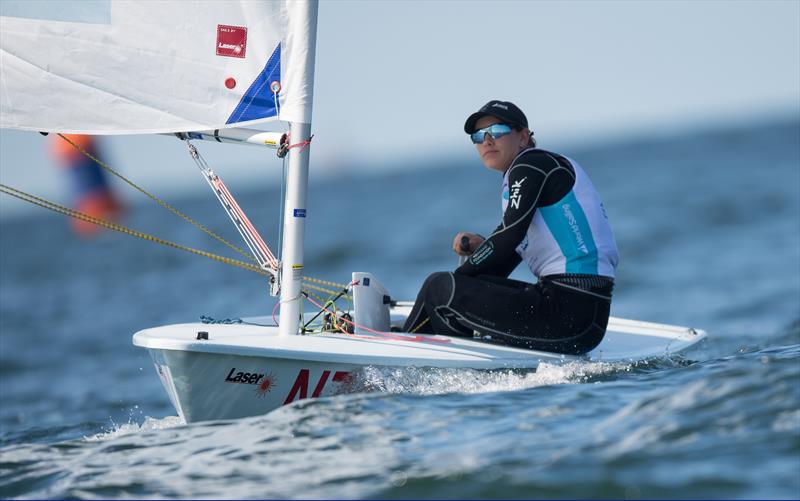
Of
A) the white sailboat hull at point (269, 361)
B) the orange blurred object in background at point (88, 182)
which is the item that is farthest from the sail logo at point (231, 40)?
the orange blurred object in background at point (88, 182)

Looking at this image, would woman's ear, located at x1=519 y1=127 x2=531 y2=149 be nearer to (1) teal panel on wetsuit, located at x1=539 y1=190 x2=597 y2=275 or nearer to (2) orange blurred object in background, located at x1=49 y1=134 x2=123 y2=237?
(1) teal panel on wetsuit, located at x1=539 y1=190 x2=597 y2=275

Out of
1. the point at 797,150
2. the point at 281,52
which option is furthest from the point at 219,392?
the point at 797,150

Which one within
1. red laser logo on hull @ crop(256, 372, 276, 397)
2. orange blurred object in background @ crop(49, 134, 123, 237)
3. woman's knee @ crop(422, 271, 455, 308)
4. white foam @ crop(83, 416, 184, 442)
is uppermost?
orange blurred object in background @ crop(49, 134, 123, 237)

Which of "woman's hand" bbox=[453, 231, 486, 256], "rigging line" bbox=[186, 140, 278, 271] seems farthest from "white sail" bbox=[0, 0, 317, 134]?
"woman's hand" bbox=[453, 231, 486, 256]

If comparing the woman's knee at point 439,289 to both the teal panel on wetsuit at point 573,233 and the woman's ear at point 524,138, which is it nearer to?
the teal panel on wetsuit at point 573,233

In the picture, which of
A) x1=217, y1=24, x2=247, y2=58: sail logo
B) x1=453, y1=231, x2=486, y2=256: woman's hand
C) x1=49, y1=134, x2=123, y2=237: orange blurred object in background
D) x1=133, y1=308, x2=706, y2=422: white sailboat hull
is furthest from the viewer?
x1=49, y1=134, x2=123, y2=237: orange blurred object in background

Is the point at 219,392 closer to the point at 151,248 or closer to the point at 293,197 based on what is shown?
the point at 293,197

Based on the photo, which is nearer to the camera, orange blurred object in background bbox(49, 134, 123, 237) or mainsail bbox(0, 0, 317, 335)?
mainsail bbox(0, 0, 317, 335)

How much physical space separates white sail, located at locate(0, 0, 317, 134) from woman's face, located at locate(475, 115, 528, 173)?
100cm

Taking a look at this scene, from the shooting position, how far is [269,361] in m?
4.55

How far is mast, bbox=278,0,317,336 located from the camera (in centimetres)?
479

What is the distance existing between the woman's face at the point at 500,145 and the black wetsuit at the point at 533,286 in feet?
0.46

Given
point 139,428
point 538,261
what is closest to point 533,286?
point 538,261

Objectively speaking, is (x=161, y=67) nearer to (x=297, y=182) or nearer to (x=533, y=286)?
(x=297, y=182)
